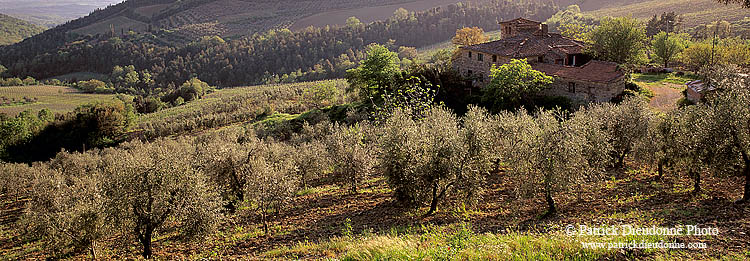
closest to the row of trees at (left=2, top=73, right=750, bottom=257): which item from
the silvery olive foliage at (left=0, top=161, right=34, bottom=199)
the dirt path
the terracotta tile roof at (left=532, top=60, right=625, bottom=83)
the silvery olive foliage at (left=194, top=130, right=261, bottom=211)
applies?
the silvery olive foliage at (left=194, top=130, right=261, bottom=211)

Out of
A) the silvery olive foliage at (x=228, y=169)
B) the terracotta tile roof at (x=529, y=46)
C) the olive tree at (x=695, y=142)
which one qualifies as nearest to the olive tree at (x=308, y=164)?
the silvery olive foliage at (x=228, y=169)

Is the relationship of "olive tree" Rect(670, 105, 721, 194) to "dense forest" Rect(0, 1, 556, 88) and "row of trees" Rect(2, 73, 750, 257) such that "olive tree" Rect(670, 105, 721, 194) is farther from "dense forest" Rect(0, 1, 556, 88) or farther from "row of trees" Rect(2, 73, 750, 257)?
"dense forest" Rect(0, 1, 556, 88)

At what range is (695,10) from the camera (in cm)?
12850

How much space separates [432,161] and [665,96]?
40.6 metres

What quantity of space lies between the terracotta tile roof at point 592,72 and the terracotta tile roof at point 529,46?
524 centimetres

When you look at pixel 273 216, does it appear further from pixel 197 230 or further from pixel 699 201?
pixel 699 201

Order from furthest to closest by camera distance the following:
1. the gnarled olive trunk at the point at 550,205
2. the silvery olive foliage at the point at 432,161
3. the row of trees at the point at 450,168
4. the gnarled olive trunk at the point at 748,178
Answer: the silvery olive foliage at the point at 432,161 → the gnarled olive trunk at the point at 550,205 → the row of trees at the point at 450,168 → the gnarled olive trunk at the point at 748,178

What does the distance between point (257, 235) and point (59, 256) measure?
12.3 meters

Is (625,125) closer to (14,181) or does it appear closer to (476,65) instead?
(476,65)

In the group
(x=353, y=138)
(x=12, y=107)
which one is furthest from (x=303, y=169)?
(x=12, y=107)

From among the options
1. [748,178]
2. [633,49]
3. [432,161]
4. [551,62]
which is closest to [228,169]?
[432,161]

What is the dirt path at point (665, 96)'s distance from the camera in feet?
135

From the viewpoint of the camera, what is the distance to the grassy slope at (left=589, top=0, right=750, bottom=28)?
10838 cm

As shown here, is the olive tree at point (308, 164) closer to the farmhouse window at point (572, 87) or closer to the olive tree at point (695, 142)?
the olive tree at point (695, 142)
